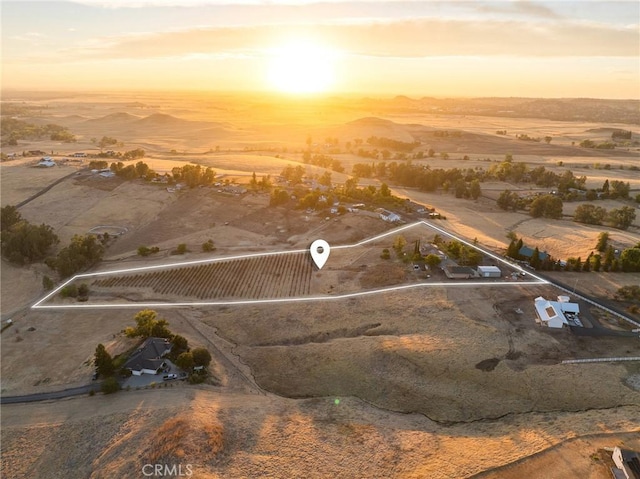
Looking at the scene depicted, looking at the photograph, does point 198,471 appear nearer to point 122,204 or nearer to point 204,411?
point 204,411

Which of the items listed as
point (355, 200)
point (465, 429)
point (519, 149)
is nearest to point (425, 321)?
point (465, 429)

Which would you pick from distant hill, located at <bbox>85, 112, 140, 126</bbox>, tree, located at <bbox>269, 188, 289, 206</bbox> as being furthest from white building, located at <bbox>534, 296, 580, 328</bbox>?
distant hill, located at <bbox>85, 112, 140, 126</bbox>

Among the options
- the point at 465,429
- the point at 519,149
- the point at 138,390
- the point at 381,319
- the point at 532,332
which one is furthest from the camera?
the point at 519,149

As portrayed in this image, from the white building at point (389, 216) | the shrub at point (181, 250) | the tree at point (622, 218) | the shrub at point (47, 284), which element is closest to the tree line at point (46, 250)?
the shrub at point (47, 284)

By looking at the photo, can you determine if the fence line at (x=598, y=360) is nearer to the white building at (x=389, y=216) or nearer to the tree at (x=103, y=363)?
the white building at (x=389, y=216)

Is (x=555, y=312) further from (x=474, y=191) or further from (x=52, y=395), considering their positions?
(x=474, y=191)

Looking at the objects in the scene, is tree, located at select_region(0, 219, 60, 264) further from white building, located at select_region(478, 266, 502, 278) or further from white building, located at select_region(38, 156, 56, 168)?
white building, located at select_region(478, 266, 502, 278)

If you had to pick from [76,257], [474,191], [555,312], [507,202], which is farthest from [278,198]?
[555,312]
